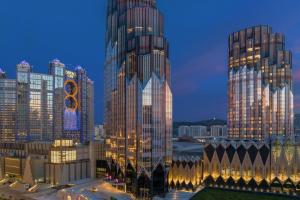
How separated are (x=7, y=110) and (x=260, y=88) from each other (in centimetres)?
12881

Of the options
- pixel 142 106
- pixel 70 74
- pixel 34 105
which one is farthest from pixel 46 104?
pixel 142 106

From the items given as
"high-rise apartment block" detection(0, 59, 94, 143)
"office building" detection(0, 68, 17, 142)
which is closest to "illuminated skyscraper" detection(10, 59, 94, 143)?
"high-rise apartment block" detection(0, 59, 94, 143)

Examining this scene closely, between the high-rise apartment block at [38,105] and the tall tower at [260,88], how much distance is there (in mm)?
84960

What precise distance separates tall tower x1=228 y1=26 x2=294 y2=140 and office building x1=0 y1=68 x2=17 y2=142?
11419 cm

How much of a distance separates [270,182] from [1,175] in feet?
291

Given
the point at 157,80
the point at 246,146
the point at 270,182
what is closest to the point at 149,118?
the point at 157,80

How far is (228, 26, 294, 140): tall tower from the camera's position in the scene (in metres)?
116

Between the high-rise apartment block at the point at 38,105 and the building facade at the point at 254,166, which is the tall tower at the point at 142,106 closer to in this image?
the building facade at the point at 254,166

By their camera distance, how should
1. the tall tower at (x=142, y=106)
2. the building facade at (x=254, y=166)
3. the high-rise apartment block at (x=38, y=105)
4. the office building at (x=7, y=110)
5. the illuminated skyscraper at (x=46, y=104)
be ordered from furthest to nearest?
the illuminated skyscraper at (x=46, y=104) < the high-rise apartment block at (x=38, y=105) < the office building at (x=7, y=110) < the building facade at (x=254, y=166) < the tall tower at (x=142, y=106)

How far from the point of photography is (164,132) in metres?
75.1

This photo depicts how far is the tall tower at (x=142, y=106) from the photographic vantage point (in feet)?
238

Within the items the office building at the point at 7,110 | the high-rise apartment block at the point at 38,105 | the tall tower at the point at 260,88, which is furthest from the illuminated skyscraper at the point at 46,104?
the tall tower at the point at 260,88

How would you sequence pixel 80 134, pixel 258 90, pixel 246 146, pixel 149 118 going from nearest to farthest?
pixel 149 118
pixel 246 146
pixel 258 90
pixel 80 134

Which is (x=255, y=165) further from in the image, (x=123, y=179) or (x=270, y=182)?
(x=123, y=179)
